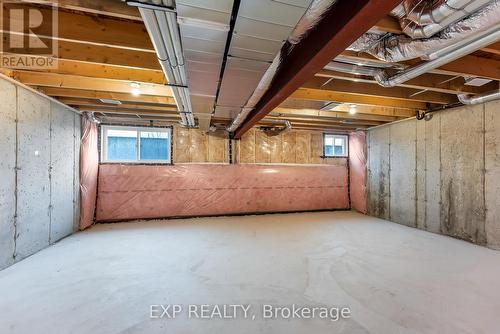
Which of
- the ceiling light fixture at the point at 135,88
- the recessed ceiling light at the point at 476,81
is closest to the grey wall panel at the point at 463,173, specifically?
the recessed ceiling light at the point at 476,81

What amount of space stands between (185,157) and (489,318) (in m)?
4.65

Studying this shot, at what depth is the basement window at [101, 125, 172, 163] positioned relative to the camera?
4469 mm

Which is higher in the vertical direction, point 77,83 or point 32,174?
point 77,83

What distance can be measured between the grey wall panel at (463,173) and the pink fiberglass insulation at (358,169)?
65.2 inches

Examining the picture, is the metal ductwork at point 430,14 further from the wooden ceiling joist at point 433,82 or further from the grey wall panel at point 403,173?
the grey wall panel at point 403,173

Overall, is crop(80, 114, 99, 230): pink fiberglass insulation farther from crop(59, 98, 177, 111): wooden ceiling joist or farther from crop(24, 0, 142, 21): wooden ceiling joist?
crop(24, 0, 142, 21): wooden ceiling joist

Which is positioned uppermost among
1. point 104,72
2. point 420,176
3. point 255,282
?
point 104,72

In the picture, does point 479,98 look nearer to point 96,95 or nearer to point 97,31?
point 97,31

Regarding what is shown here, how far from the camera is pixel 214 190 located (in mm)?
4688

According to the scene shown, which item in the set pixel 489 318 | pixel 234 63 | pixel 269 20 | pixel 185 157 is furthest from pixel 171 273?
pixel 185 157

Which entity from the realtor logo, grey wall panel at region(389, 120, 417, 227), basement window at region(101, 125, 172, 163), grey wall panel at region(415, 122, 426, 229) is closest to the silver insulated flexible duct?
the realtor logo

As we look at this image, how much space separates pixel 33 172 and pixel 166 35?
259 cm

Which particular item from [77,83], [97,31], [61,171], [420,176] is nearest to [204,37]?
[97,31]

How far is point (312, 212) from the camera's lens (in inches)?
202
